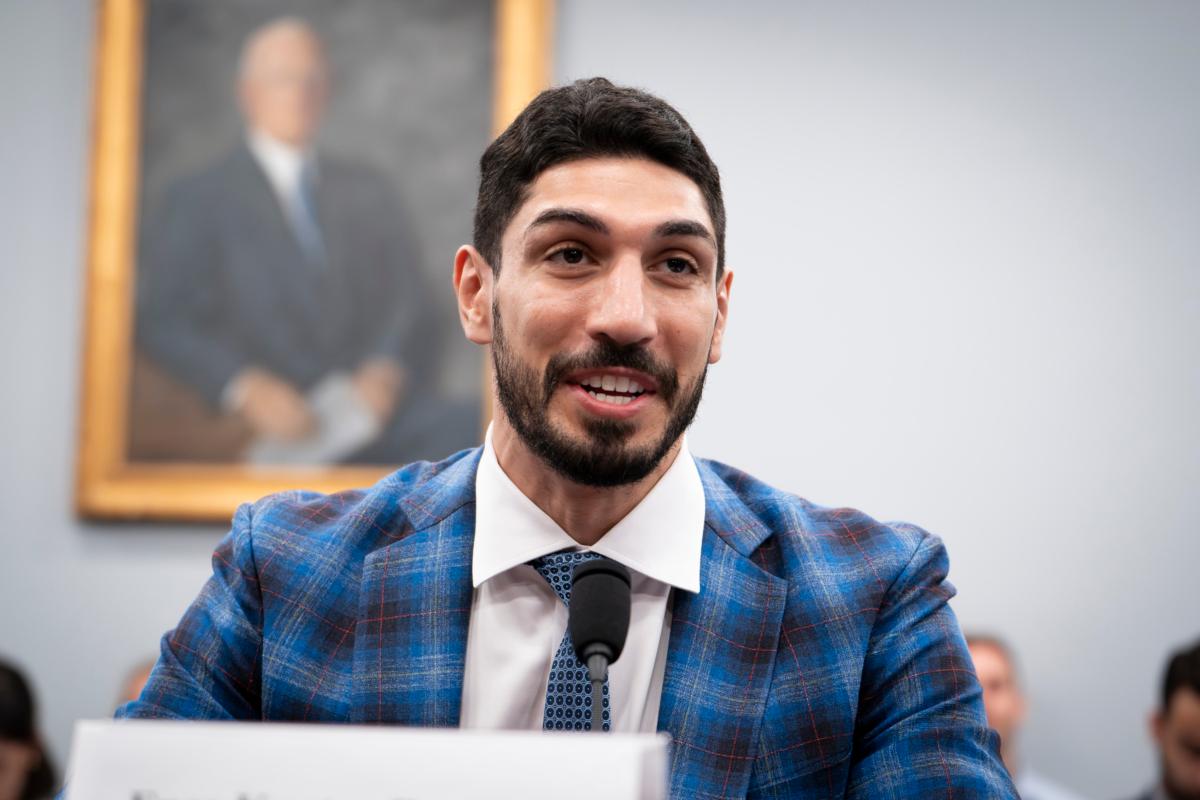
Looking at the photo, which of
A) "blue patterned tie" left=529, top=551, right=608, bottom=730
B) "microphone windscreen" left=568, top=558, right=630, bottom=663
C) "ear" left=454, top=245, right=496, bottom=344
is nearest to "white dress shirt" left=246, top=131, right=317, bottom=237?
"ear" left=454, top=245, right=496, bottom=344

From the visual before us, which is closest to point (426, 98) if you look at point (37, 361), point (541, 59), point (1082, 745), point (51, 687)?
point (541, 59)

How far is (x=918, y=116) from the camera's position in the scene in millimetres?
3451

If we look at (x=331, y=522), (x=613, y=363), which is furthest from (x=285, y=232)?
(x=613, y=363)

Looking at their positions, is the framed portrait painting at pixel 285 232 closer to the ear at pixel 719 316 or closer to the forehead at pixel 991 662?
the forehead at pixel 991 662

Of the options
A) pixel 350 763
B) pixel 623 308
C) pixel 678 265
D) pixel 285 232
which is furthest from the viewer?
pixel 285 232

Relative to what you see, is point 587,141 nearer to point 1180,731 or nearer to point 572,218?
point 572,218

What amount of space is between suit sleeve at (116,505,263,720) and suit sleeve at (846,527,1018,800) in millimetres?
735

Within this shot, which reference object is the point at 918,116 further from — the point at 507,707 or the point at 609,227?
the point at 507,707

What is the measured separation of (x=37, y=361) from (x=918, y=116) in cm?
250

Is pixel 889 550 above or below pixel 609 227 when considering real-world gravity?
below

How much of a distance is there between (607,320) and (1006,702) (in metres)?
2.27

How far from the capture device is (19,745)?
10.1 feet

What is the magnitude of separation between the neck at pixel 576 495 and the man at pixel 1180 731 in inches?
82.2

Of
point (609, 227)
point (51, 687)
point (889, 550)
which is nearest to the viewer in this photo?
point (609, 227)
